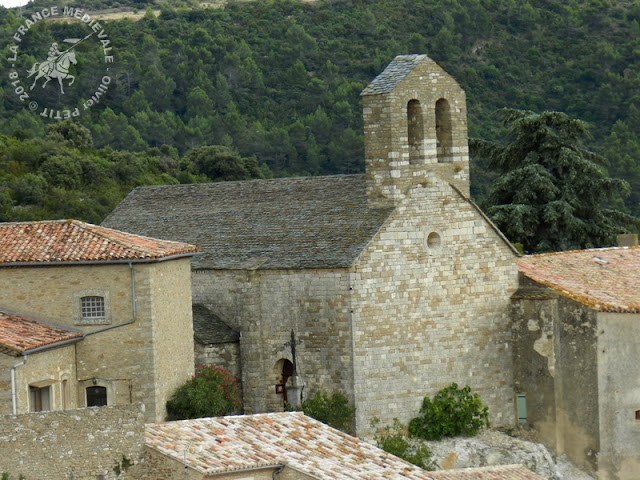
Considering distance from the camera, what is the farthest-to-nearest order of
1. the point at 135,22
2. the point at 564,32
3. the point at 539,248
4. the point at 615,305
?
1. the point at 135,22
2. the point at 564,32
3. the point at 539,248
4. the point at 615,305

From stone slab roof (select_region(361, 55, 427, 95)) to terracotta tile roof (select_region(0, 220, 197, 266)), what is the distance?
6.25 meters

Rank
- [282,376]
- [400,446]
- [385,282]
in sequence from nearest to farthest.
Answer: [400,446]
[385,282]
[282,376]

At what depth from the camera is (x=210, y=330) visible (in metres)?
36.5

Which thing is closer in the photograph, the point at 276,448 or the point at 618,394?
the point at 276,448

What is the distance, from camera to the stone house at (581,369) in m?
34.9

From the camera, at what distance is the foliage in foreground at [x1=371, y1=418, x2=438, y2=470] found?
3343 cm

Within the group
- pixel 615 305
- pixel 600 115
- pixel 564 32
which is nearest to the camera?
pixel 615 305

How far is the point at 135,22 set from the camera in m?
93.0

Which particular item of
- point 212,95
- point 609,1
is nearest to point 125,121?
point 212,95

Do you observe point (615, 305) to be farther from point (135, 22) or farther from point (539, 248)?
point (135, 22)

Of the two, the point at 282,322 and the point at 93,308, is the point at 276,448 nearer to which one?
the point at 93,308

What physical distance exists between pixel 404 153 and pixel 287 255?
390 cm

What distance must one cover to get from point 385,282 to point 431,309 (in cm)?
155

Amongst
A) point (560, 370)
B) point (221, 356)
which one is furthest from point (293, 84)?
point (560, 370)
